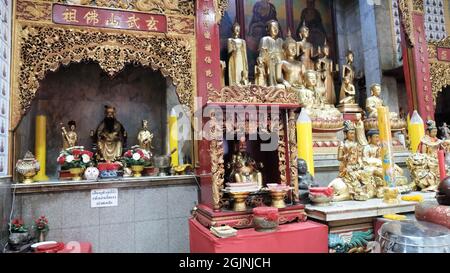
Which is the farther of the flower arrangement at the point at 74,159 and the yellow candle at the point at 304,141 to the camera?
the flower arrangement at the point at 74,159

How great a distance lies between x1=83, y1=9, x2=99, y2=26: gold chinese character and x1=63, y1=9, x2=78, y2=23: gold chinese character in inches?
4.8

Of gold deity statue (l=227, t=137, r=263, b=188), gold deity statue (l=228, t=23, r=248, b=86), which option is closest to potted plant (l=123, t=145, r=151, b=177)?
gold deity statue (l=227, t=137, r=263, b=188)

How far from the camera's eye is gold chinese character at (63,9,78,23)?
3807 millimetres

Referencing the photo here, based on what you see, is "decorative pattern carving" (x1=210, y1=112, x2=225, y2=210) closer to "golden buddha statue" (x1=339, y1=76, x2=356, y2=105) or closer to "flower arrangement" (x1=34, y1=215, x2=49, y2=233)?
"flower arrangement" (x1=34, y1=215, x2=49, y2=233)

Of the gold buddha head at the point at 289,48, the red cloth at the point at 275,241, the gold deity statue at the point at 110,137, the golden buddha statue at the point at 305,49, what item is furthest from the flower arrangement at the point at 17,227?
the golden buddha statue at the point at 305,49

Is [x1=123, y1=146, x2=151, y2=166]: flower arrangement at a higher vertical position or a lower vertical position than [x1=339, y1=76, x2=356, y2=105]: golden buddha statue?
lower

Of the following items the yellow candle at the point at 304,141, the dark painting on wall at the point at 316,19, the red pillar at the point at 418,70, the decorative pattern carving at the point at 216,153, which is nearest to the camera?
the decorative pattern carving at the point at 216,153

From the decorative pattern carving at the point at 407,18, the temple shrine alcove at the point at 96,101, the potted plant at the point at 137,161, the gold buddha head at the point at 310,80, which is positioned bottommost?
the potted plant at the point at 137,161

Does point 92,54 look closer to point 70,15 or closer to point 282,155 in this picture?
point 70,15

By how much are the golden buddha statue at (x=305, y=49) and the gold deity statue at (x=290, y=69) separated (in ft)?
1.28

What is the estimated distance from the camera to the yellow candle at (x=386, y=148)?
3.16m

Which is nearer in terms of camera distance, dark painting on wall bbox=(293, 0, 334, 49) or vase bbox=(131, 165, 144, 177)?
vase bbox=(131, 165, 144, 177)

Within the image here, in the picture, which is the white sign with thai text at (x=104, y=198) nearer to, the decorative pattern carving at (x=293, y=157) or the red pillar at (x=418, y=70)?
the decorative pattern carving at (x=293, y=157)

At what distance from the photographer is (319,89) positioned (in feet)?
20.6
